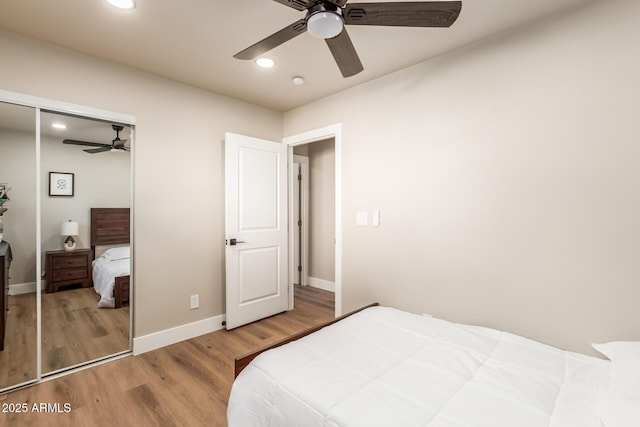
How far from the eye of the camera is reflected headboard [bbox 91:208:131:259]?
2.47 metres

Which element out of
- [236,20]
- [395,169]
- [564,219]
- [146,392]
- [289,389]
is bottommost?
[146,392]

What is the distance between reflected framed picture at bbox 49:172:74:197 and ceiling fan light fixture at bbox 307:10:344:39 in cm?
218

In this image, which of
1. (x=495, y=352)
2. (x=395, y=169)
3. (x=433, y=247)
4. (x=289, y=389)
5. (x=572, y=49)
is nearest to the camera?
(x=289, y=389)

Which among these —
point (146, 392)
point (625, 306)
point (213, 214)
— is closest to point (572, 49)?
point (625, 306)

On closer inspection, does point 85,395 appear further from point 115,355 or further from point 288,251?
point 288,251

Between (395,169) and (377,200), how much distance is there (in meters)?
0.33

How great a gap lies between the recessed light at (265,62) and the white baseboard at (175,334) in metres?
2.55

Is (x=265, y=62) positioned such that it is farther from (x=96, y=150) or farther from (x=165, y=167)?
(x=96, y=150)

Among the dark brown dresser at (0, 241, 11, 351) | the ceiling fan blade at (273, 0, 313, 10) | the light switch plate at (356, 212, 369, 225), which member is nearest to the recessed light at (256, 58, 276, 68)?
the ceiling fan blade at (273, 0, 313, 10)

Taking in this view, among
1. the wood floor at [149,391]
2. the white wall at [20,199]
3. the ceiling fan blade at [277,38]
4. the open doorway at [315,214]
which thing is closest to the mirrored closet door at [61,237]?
the white wall at [20,199]

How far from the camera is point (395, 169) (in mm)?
2678

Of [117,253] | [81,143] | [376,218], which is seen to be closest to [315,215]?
[376,218]

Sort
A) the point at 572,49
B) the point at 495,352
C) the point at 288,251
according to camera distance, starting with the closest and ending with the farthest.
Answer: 1. the point at 495,352
2. the point at 572,49
3. the point at 288,251

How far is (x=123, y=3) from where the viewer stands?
5.85 feet
